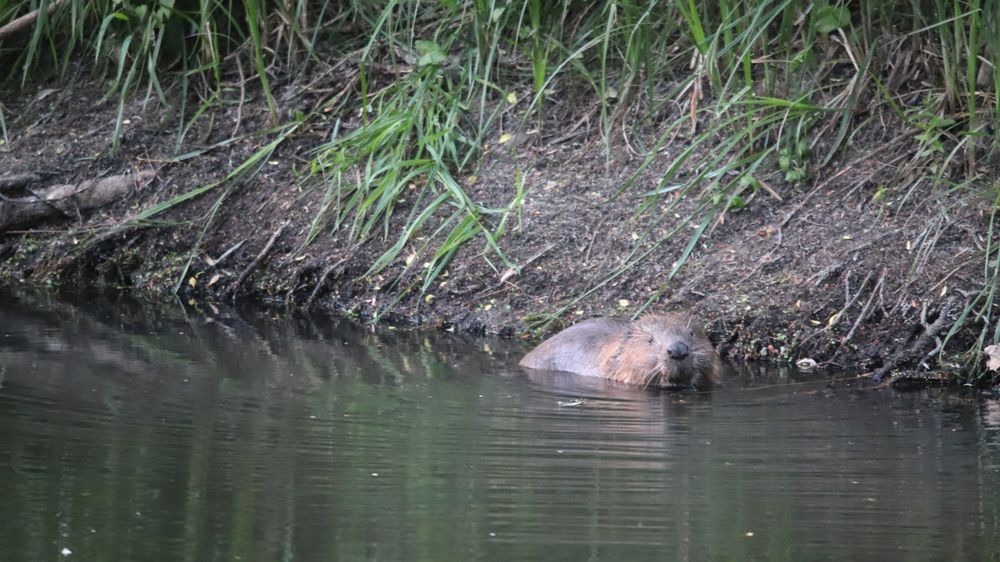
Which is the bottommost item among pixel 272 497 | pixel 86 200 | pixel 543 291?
pixel 272 497

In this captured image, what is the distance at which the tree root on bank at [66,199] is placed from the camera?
9047 mm

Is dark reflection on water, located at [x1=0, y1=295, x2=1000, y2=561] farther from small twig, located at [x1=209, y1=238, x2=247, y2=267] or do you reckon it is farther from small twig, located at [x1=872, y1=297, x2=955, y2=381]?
small twig, located at [x1=209, y1=238, x2=247, y2=267]

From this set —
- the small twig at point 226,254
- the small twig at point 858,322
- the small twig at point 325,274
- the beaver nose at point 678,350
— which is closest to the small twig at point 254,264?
the small twig at point 226,254

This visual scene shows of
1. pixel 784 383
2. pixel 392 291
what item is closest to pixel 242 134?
pixel 392 291

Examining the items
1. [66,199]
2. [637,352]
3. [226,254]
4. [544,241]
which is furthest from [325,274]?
[637,352]

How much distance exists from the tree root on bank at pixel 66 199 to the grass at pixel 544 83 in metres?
0.29

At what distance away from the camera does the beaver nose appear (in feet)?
21.4

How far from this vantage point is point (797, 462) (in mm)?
4848

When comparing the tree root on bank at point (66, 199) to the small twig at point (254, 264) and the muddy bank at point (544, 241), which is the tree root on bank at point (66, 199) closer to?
the muddy bank at point (544, 241)

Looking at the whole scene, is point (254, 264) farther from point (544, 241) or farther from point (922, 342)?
point (922, 342)

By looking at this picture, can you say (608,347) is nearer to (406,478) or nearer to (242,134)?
Answer: (406,478)

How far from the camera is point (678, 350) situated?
6504 mm

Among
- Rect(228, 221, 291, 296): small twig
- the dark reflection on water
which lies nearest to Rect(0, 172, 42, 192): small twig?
Rect(228, 221, 291, 296): small twig

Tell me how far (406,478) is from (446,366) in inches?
86.4
